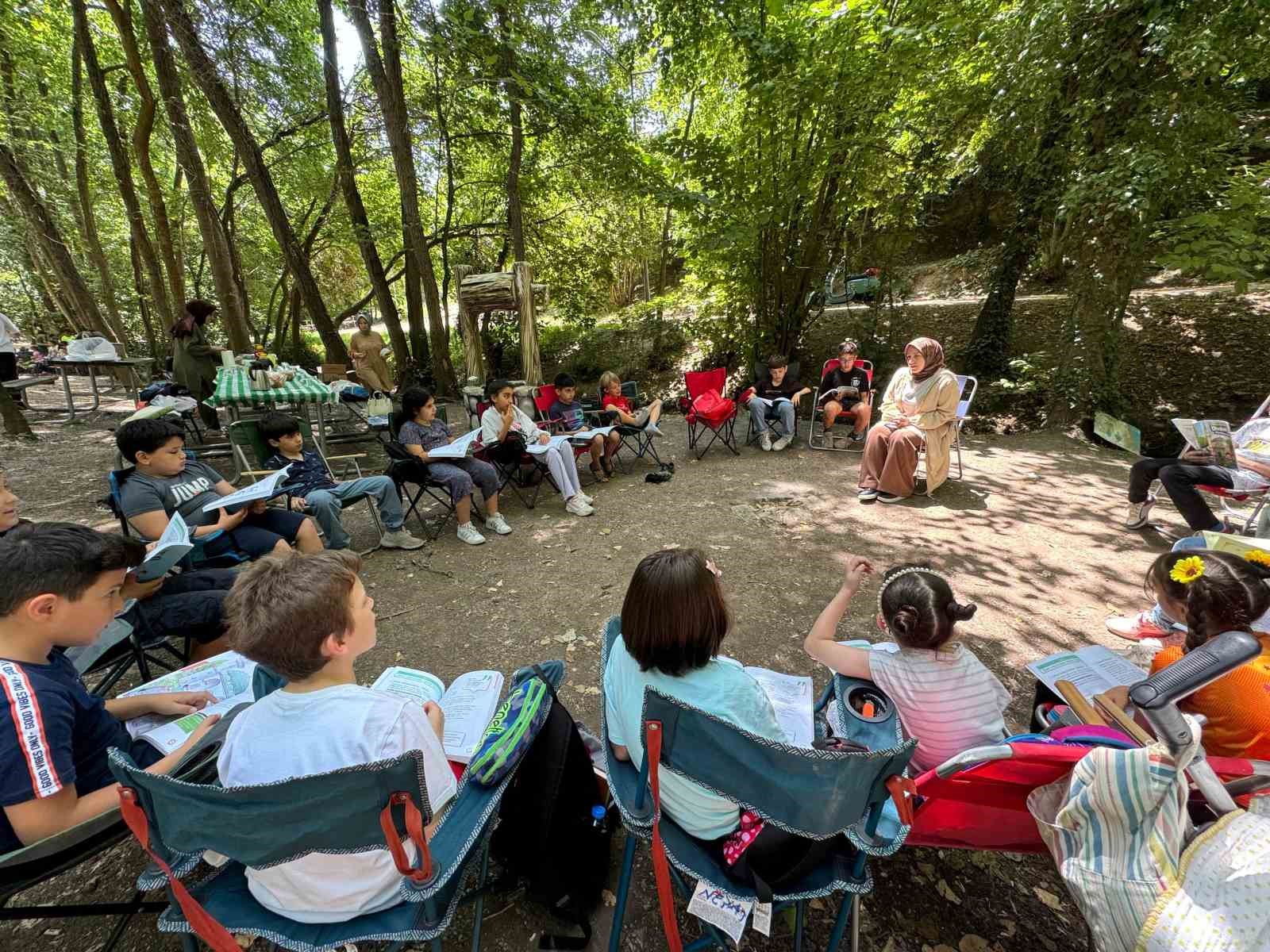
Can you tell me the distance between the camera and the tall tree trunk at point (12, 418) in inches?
246

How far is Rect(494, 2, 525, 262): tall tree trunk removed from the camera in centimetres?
657

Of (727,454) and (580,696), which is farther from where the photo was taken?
(727,454)

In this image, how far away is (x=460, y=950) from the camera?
58.5 inches

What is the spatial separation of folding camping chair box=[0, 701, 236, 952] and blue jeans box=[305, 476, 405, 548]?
2.33 meters

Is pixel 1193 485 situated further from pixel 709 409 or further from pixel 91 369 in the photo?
pixel 91 369

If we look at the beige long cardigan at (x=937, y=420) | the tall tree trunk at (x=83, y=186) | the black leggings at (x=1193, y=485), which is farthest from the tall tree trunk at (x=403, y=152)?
the black leggings at (x=1193, y=485)

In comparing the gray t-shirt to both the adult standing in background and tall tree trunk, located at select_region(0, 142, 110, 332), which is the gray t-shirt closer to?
the adult standing in background

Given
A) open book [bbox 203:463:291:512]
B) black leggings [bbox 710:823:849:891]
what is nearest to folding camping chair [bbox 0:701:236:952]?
black leggings [bbox 710:823:849:891]

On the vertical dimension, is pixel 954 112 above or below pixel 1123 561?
above

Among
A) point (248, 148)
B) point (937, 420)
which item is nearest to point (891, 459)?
point (937, 420)

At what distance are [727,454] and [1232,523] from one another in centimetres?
414

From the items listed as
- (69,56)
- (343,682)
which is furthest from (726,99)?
(69,56)

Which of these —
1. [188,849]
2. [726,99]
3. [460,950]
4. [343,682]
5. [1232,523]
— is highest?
[726,99]

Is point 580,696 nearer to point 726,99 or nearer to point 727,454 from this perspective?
point 727,454
